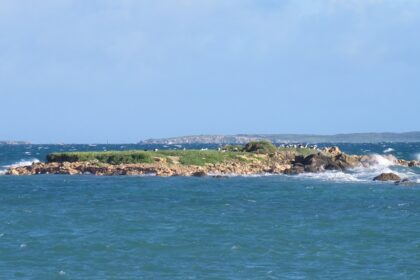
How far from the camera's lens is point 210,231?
39844 millimetres

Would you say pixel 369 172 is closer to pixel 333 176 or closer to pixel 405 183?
pixel 333 176

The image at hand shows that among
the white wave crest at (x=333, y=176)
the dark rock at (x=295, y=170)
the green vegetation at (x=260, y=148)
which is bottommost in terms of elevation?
the white wave crest at (x=333, y=176)

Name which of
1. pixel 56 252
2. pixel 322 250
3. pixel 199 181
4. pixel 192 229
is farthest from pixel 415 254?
pixel 199 181

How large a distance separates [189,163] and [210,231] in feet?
133

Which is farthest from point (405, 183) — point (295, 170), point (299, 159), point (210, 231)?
point (210, 231)

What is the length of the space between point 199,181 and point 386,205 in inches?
819

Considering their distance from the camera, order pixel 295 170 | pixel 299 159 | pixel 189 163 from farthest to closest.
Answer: pixel 299 159, pixel 189 163, pixel 295 170

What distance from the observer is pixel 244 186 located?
63344 mm

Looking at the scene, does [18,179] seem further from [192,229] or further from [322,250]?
[322,250]

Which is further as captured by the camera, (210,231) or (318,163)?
(318,163)

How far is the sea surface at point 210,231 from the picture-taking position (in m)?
30.8

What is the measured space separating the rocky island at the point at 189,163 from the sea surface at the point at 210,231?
11.7m

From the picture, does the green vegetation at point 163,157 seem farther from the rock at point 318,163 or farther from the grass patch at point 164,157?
the rock at point 318,163

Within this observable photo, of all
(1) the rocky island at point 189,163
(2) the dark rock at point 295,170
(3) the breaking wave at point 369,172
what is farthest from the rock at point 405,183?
(1) the rocky island at point 189,163
